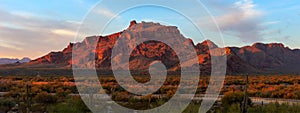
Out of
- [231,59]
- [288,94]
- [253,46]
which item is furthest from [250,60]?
[288,94]

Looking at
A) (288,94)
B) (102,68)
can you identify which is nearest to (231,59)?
(102,68)

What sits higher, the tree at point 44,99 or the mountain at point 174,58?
the mountain at point 174,58

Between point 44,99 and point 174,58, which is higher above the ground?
point 174,58

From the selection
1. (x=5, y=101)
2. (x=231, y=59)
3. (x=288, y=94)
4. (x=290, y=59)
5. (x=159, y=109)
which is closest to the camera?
(x=159, y=109)

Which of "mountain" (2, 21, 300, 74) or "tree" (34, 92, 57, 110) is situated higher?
"mountain" (2, 21, 300, 74)

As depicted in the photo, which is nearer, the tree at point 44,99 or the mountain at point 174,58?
the tree at point 44,99

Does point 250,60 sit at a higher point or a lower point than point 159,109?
higher

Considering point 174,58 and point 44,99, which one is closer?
point 44,99

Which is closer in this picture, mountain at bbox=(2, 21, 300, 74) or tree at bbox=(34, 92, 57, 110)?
tree at bbox=(34, 92, 57, 110)

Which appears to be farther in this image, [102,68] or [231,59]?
[231,59]

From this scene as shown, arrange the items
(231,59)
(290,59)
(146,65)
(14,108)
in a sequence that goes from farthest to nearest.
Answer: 1. (290,59)
2. (231,59)
3. (146,65)
4. (14,108)

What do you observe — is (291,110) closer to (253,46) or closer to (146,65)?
(146,65)
